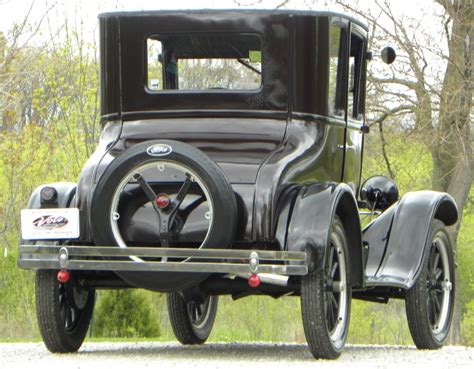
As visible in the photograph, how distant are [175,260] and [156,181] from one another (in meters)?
0.51

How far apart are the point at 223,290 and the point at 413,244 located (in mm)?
1595

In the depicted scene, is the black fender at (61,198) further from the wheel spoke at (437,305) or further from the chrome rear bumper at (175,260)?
the wheel spoke at (437,305)

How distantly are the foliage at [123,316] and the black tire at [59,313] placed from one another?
20.3 feet

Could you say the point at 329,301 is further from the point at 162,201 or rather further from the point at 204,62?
the point at 204,62

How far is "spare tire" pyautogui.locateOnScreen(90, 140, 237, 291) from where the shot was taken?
25.9 feet

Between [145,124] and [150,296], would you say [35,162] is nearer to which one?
[150,296]

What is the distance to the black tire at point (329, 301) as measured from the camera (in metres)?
8.05

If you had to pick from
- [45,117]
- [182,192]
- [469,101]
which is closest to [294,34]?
[182,192]

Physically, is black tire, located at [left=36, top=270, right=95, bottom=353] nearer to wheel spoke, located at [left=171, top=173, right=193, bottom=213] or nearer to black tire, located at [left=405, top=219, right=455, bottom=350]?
wheel spoke, located at [left=171, top=173, right=193, bottom=213]

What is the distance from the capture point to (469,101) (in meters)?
18.6

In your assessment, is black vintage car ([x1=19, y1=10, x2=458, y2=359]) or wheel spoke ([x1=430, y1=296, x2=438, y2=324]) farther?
wheel spoke ([x1=430, y1=296, x2=438, y2=324])

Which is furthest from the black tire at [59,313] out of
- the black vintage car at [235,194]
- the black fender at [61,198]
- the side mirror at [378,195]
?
the side mirror at [378,195]

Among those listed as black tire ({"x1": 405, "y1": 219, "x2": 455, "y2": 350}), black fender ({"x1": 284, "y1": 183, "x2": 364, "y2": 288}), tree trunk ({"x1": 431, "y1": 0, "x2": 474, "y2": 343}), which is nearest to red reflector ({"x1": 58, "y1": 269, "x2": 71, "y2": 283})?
black fender ({"x1": 284, "y1": 183, "x2": 364, "y2": 288})

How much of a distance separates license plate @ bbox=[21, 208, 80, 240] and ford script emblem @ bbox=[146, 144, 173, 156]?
624mm
